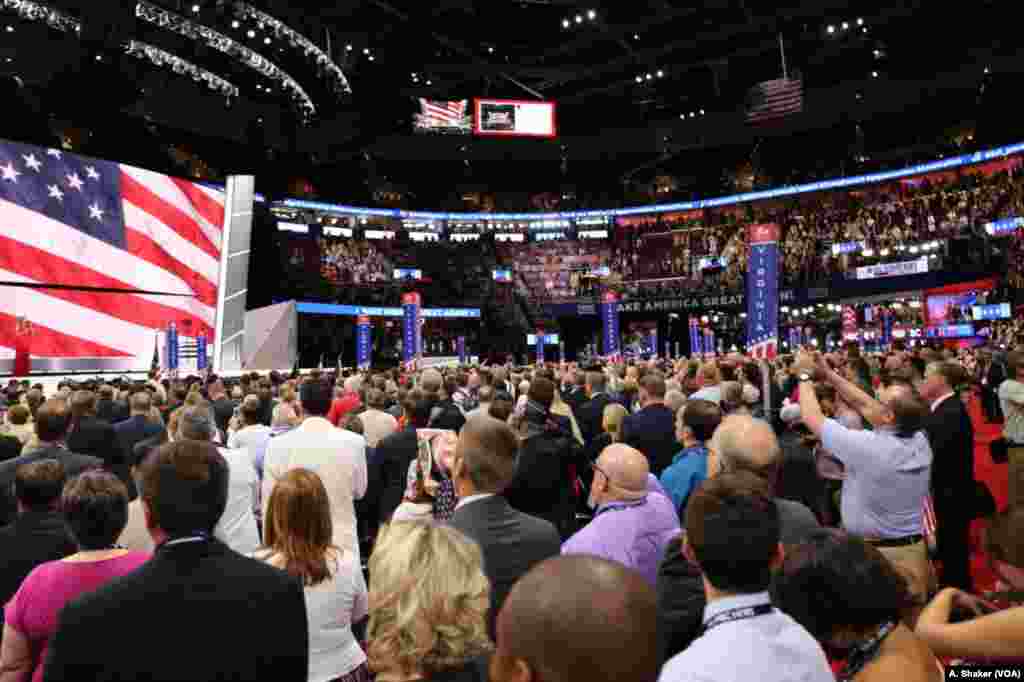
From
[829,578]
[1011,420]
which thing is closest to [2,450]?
[829,578]

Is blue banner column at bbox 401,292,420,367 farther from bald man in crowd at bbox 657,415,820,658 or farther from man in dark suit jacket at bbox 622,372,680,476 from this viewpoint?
bald man in crowd at bbox 657,415,820,658

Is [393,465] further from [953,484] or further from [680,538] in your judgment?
[953,484]

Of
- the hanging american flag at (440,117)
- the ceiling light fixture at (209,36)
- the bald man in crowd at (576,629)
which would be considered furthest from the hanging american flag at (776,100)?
the bald man in crowd at (576,629)

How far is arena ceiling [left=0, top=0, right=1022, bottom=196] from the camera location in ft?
72.5

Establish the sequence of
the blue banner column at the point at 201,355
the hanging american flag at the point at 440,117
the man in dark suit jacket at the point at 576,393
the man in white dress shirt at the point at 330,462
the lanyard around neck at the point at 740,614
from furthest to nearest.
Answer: the hanging american flag at the point at 440,117
the blue banner column at the point at 201,355
the man in dark suit jacket at the point at 576,393
the man in white dress shirt at the point at 330,462
the lanyard around neck at the point at 740,614

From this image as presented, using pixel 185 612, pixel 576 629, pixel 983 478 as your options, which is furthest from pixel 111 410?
pixel 983 478

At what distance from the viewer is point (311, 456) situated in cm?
428

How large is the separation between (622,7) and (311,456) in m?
24.6

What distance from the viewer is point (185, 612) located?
5.71 feet

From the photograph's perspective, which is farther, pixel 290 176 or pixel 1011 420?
pixel 290 176

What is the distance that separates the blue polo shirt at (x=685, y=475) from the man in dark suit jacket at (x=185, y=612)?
2582mm

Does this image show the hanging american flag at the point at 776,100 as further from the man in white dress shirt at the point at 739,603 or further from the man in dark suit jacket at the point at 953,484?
the man in white dress shirt at the point at 739,603

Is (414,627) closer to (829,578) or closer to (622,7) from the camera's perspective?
(829,578)

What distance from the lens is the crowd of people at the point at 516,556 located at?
1704 mm
